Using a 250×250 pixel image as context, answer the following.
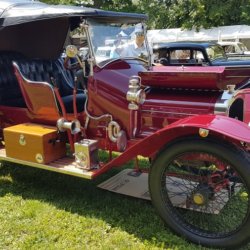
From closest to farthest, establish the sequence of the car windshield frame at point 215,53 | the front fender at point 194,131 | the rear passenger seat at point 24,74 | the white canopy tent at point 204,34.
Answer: the front fender at point 194,131
the rear passenger seat at point 24,74
the car windshield frame at point 215,53
the white canopy tent at point 204,34

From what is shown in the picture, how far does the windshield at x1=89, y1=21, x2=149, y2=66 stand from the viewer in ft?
11.8

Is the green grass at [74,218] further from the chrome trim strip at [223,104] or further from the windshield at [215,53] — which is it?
the windshield at [215,53]

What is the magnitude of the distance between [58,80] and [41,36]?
606 mm

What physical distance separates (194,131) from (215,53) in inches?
319

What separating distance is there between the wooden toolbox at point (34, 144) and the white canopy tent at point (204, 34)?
53.0ft

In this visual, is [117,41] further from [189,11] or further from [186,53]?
[189,11]

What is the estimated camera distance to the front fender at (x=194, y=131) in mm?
2670

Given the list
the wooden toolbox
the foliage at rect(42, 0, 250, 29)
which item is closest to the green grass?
the wooden toolbox

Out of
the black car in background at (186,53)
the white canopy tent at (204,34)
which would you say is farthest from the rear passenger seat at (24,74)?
the white canopy tent at (204,34)

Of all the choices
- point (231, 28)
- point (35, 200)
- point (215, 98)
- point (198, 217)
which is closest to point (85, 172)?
point (35, 200)

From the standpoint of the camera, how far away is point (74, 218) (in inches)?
134

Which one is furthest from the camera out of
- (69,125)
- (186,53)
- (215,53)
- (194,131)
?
(215,53)

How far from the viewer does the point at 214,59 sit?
10.2 meters

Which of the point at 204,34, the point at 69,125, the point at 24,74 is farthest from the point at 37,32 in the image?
the point at 204,34
